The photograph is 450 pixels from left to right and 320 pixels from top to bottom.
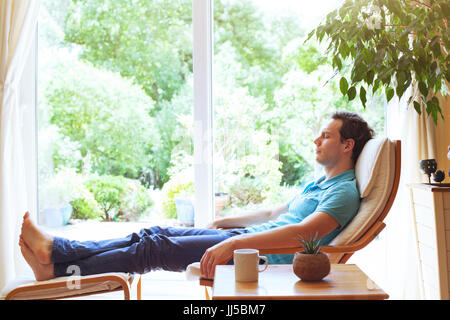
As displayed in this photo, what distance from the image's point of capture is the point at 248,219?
2660 mm

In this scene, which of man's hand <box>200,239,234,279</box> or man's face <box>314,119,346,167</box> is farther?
man's face <box>314,119,346,167</box>

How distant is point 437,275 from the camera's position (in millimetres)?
2271

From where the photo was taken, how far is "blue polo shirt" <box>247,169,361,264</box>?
209cm

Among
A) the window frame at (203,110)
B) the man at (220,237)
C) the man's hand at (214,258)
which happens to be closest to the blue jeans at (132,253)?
the man at (220,237)

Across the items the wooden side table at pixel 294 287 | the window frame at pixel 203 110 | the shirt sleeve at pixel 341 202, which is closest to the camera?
the wooden side table at pixel 294 287

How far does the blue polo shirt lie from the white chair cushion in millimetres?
37

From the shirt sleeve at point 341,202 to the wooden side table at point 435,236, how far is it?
1.19 feet

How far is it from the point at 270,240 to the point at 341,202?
0.34 metres

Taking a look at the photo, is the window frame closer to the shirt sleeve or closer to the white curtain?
the white curtain

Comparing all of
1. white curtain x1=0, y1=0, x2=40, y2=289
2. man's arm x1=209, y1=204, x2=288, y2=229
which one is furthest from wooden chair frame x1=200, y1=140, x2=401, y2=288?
white curtain x1=0, y1=0, x2=40, y2=289

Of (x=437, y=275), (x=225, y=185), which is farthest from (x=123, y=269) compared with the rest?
(x=437, y=275)

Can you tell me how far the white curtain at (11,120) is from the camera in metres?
2.97

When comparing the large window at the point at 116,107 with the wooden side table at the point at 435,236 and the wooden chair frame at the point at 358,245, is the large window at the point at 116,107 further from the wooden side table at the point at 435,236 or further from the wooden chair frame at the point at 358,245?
the wooden side table at the point at 435,236

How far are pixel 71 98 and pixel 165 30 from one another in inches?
29.7
